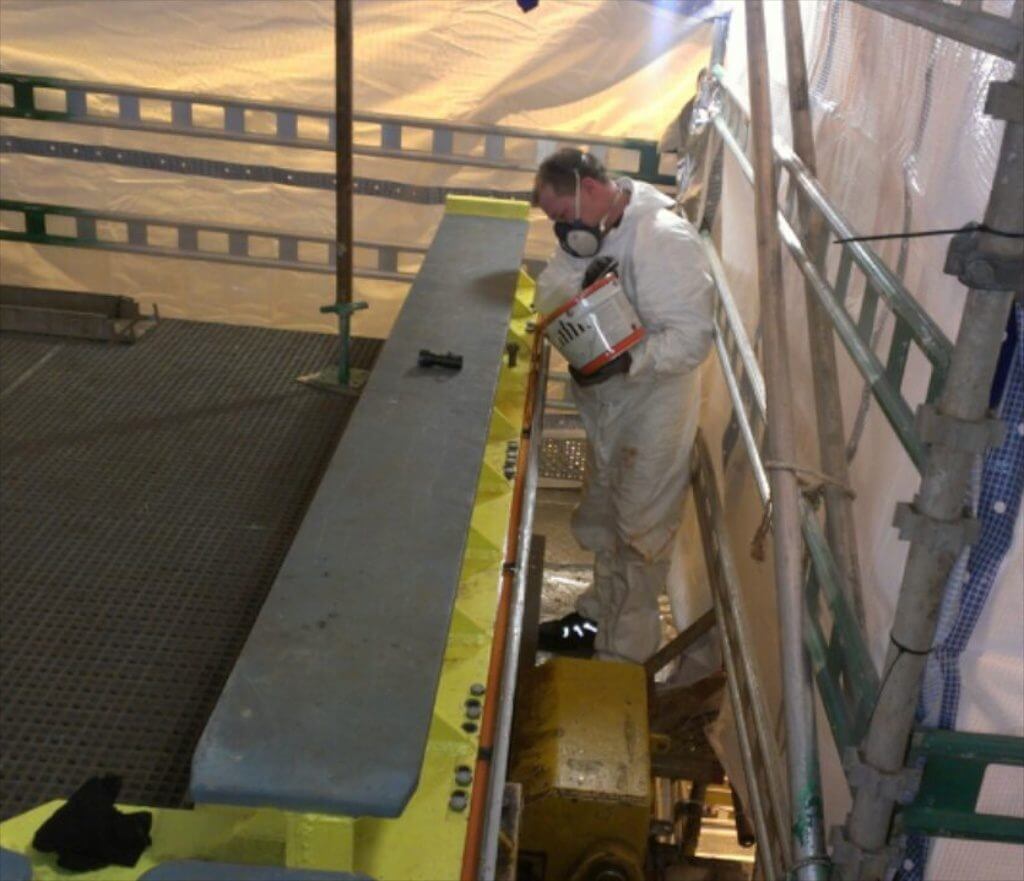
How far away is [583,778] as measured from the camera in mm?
3473

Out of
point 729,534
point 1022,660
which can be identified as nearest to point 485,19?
point 729,534

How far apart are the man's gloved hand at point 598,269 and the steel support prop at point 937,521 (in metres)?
2.20

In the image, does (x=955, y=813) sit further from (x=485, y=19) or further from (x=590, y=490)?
(x=485, y=19)

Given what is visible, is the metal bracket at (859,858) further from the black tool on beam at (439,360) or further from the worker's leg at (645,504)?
the worker's leg at (645,504)

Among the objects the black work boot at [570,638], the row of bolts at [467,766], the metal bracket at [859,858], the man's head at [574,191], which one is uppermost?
the man's head at [574,191]

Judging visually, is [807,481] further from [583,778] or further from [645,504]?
[645,504]

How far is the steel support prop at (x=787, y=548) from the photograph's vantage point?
90.5 inches

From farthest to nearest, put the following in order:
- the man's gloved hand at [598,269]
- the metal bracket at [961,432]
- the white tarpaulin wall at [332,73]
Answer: the white tarpaulin wall at [332,73]
the man's gloved hand at [598,269]
the metal bracket at [961,432]

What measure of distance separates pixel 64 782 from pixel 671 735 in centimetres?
259

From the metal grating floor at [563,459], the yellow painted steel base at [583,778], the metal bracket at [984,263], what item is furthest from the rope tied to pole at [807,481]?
the metal grating floor at [563,459]

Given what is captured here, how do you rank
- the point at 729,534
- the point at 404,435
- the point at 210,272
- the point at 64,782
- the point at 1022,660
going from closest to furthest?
the point at 1022,660 → the point at 64,782 → the point at 404,435 → the point at 729,534 → the point at 210,272

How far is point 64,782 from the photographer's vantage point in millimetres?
2301

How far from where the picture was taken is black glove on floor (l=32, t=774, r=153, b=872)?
167 cm

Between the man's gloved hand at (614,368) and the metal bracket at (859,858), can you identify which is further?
the man's gloved hand at (614,368)
